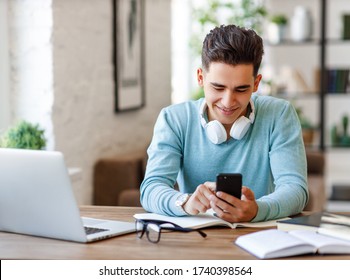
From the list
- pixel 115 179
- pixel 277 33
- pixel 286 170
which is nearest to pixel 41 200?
pixel 286 170

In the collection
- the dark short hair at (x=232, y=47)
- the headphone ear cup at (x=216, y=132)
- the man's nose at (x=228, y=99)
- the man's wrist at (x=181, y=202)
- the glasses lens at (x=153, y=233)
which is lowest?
the glasses lens at (x=153, y=233)

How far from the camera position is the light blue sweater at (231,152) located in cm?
246

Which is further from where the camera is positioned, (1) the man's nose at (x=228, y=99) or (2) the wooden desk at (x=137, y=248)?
(1) the man's nose at (x=228, y=99)

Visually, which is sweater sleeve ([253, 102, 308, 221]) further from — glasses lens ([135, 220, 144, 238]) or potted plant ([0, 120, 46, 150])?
potted plant ([0, 120, 46, 150])

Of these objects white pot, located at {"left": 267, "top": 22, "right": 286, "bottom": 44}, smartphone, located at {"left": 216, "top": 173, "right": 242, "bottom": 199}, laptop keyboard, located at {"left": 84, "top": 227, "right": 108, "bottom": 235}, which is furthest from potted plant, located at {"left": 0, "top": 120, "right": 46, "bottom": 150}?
white pot, located at {"left": 267, "top": 22, "right": 286, "bottom": 44}

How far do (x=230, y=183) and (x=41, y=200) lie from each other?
0.51 m

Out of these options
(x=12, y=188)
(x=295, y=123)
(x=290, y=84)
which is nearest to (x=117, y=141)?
(x=290, y=84)

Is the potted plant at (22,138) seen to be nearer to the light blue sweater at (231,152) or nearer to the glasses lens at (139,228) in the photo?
the light blue sweater at (231,152)

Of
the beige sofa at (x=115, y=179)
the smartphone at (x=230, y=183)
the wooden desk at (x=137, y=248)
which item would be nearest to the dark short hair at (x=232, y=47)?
the smartphone at (x=230, y=183)

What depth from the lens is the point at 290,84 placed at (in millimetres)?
6965

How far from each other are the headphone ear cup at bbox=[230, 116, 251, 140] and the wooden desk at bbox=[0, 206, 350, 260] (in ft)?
1.42

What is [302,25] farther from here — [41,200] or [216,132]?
[41,200]
